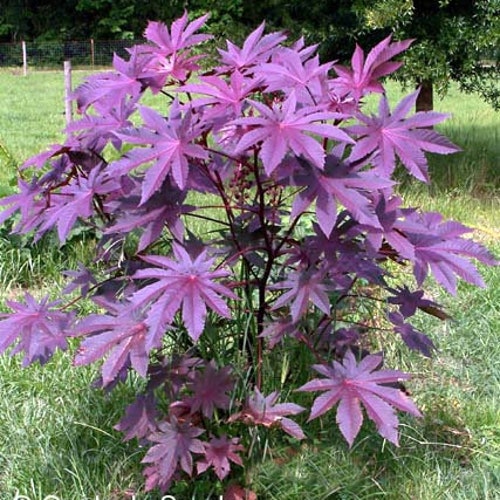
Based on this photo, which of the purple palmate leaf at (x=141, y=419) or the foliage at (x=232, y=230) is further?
the purple palmate leaf at (x=141, y=419)

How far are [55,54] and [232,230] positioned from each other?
28.3 meters

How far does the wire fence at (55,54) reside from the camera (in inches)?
1080

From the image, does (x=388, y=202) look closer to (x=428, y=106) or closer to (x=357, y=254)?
(x=357, y=254)

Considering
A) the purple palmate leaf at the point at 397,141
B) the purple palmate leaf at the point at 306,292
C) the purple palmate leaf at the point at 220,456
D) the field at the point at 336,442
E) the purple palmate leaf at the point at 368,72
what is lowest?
the field at the point at 336,442

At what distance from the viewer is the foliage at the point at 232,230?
5.84ft

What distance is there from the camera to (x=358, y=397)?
1.89m

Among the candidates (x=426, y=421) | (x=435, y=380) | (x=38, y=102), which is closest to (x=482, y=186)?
(x=435, y=380)

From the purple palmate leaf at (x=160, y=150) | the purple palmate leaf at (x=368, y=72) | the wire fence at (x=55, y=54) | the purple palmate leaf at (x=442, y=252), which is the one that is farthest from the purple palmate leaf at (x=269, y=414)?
the wire fence at (x=55, y=54)

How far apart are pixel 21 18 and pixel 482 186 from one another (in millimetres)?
29397

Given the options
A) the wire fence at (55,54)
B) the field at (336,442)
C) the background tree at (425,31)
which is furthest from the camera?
the wire fence at (55,54)

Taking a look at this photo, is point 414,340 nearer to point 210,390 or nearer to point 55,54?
point 210,390

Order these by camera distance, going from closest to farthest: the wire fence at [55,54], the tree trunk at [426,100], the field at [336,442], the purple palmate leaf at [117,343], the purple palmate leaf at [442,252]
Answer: the purple palmate leaf at [117,343]
the purple palmate leaf at [442,252]
the field at [336,442]
the tree trunk at [426,100]
the wire fence at [55,54]

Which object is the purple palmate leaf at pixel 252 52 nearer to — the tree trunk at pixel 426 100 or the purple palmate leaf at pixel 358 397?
the purple palmate leaf at pixel 358 397

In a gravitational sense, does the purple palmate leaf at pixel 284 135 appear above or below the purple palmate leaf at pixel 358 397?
above
